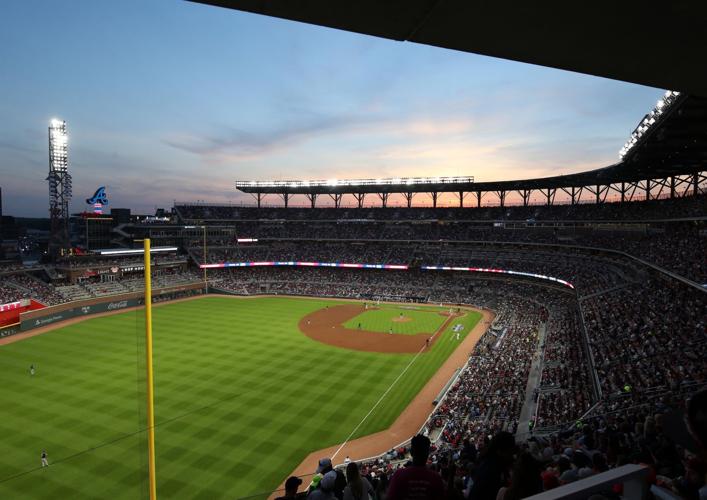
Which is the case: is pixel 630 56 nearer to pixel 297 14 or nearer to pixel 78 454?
pixel 297 14

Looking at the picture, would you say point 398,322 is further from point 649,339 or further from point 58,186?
point 58,186

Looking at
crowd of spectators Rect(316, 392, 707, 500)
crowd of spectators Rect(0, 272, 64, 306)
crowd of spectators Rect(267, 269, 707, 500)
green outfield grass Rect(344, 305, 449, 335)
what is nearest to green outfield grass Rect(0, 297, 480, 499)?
green outfield grass Rect(344, 305, 449, 335)

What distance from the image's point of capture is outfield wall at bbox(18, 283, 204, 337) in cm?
4122

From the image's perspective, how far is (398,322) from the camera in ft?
151

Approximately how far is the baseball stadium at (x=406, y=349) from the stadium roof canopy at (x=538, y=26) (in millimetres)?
26

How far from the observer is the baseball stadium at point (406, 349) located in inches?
154

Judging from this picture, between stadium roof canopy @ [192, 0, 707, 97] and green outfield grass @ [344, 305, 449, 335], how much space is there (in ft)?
130

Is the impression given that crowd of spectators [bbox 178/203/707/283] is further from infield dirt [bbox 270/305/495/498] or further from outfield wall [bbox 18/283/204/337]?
infield dirt [bbox 270/305/495/498]

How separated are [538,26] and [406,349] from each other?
3517cm

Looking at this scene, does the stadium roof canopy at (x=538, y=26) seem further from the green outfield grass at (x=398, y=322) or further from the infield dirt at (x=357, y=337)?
the green outfield grass at (x=398, y=322)

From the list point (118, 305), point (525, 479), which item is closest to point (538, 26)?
point (525, 479)

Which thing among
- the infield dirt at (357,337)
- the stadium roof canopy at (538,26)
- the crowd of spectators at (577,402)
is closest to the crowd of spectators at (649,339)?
the crowd of spectators at (577,402)

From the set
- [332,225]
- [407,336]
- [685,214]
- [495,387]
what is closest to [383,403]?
[495,387]

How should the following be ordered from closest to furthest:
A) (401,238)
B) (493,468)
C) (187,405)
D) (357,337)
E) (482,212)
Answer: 1. (493,468)
2. (187,405)
3. (357,337)
4. (482,212)
5. (401,238)
